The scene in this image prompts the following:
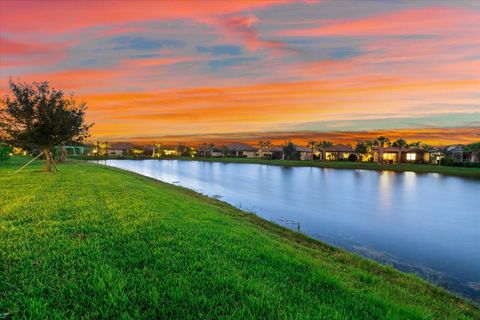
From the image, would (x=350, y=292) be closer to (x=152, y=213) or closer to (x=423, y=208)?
(x=152, y=213)

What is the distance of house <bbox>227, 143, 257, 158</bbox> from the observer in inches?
6742

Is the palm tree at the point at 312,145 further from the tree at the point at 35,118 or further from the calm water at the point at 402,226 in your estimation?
the tree at the point at 35,118

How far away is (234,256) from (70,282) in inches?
132

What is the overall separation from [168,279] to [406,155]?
109 m

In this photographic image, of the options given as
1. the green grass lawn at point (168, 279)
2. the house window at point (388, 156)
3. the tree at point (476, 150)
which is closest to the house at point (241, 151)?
the house window at point (388, 156)

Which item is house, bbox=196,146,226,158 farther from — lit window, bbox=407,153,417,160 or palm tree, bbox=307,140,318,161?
lit window, bbox=407,153,417,160

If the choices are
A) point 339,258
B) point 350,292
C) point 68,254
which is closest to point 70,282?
point 68,254

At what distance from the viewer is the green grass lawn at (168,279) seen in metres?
4.23

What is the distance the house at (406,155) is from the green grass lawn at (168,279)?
101m

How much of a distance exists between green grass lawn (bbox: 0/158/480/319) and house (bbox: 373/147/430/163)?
101350mm

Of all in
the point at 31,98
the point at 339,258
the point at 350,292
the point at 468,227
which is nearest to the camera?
the point at 350,292

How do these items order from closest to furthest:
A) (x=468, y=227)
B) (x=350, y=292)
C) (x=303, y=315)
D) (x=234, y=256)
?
(x=303, y=315) → (x=350, y=292) → (x=234, y=256) → (x=468, y=227)

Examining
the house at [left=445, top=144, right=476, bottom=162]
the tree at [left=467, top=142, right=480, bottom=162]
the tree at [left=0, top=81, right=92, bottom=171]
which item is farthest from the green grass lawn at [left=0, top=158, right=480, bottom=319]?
the house at [left=445, top=144, right=476, bottom=162]

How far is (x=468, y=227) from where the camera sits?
67.6 feet
